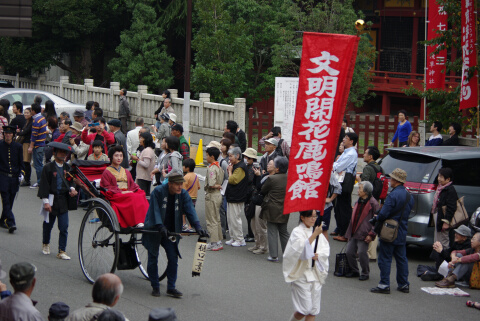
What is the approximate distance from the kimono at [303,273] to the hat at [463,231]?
3501 millimetres

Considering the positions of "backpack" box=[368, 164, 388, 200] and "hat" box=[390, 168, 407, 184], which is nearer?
"hat" box=[390, 168, 407, 184]

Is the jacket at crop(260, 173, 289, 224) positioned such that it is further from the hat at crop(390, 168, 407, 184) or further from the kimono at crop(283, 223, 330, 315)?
the kimono at crop(283, 223, 330, 315)

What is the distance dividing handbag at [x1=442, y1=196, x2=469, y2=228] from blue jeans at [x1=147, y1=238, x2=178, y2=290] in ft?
14.1

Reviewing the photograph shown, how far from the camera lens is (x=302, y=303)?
7043 mm

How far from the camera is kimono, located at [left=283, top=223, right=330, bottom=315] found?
23.1 feet

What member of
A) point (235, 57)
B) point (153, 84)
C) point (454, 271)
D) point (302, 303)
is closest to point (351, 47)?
point (302, 303)

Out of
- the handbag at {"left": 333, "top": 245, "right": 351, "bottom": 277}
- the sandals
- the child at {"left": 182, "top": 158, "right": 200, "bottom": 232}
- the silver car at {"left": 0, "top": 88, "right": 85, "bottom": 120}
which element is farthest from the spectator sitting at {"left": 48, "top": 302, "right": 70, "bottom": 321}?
the silver car at {"left": 0, "top": 88, "right": 85, "bottom": 120}

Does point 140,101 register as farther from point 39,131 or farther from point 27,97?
point 39,131

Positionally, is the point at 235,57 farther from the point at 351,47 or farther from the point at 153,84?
the point at 351,47

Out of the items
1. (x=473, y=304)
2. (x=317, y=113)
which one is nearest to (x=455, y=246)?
(x=473, y=304)

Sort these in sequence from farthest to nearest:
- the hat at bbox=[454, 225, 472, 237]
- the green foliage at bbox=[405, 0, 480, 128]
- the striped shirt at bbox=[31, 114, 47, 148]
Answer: the green foliage at bbox=[405, 0, 480, 128], the striped shirt at bbox=[31, 114, 47, 148], the hat at bbox=[454, 225, 472, 237]

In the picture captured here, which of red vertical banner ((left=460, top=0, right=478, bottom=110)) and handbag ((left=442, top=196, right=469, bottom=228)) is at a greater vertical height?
red vertical banner ((left=460, top=0, right=478, bottom=110))

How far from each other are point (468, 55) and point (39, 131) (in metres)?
10.1

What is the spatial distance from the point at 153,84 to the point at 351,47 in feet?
74.6
